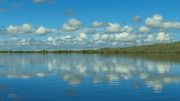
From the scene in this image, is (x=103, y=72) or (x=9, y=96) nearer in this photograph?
(x=9, y=96)

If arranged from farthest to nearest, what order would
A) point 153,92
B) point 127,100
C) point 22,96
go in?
1. point 153,92
2. point 22,96
3. point 127,100

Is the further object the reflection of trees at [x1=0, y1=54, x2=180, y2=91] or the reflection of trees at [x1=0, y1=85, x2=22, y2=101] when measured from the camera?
the reflection of trees at [x1=0, y1=54, x2=180, y2=91]

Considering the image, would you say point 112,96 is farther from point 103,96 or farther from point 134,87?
point 134,87

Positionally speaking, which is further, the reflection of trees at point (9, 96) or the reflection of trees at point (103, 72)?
the reflection of trees at point (103, 72)

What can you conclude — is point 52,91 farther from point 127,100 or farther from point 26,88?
point 127,100

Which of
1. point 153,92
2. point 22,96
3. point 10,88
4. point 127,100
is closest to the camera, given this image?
point 127,100

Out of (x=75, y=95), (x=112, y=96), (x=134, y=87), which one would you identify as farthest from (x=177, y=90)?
(x=75, y=95)

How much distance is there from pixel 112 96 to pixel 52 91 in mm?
5828

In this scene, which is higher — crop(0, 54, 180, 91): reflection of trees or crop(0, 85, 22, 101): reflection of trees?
crop(0, 54, 180, 91): reflection of trees

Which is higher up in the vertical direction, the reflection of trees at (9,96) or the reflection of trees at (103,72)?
the reflection of trees at (103,72)

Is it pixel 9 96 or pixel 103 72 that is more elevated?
pixel 103 72

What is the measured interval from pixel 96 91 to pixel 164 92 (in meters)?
5.61

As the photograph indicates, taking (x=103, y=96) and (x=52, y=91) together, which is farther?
(x=52, y=91)

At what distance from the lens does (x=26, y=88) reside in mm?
36969
